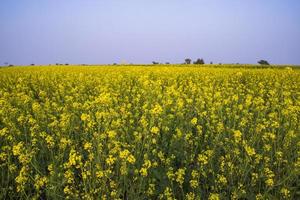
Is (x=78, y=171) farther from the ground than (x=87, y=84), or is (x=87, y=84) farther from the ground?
(x=87, y=84)

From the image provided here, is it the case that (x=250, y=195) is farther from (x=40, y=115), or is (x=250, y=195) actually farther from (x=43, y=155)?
(x=40, y=115)

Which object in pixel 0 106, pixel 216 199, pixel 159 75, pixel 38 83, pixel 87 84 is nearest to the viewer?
pixel 216 199

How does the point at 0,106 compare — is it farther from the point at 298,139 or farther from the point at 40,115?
the point at 298,139

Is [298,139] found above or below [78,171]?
above

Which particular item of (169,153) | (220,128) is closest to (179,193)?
(169,153)

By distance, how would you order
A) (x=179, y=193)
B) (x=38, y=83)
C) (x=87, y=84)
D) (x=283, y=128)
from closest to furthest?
1. (x=179, y=193)
2. (x=283, y=128)
3. (x=87, y=84)
4. (x=38, y=83)

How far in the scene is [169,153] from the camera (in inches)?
200

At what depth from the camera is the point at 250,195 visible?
411cm

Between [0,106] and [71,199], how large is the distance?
8.93 feet

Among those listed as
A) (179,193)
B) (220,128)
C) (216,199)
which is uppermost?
(220,128)

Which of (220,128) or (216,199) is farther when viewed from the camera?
(220,128)

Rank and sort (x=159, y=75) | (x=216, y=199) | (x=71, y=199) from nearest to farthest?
1. (x=216, y=199)
2. (x=71, y=199)
3. (x=159, y=75)

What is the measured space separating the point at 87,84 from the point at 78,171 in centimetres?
630

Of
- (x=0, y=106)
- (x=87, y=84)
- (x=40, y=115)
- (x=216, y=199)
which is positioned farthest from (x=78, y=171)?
(x=87, y=84)
